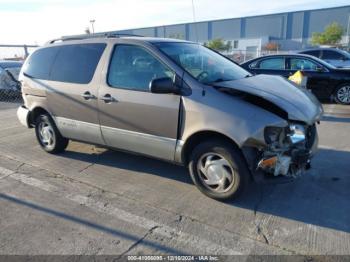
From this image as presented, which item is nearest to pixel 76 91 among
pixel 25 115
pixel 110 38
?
pixel 110 38

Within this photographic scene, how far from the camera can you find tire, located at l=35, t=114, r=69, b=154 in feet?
16.9

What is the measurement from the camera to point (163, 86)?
350 cm

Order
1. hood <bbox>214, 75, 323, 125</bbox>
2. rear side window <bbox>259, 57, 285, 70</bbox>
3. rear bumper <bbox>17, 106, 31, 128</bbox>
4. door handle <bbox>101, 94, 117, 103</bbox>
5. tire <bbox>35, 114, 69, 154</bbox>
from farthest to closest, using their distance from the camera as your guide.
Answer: rear side window <bbox>259, 57, 285, 70</bbox>, rear bumper <bbox>17, 106, 31, 128</bbox>, tire <bbox>35, 114, 69, 154</bbox>, door handle <bbox>101, 94, 117, 103</bbox>, hood <bbox>214, 75, 323, 125</bbox>

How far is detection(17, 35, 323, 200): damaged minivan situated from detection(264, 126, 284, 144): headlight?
0.03ft

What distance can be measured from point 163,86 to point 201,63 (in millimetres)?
835

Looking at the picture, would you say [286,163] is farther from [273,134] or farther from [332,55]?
[332,55]

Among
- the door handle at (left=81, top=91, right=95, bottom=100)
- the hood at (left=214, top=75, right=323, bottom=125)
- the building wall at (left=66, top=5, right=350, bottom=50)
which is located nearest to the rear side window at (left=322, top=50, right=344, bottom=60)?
the hood at (left=214, top=75, right=323, bottom=125)

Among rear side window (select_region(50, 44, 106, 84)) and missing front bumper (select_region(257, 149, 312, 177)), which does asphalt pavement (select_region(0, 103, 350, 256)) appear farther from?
rear side window (select_region(50, 44, 106, 84))

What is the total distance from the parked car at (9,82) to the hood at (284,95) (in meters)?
9.47

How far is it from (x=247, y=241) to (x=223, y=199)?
0.73 meters

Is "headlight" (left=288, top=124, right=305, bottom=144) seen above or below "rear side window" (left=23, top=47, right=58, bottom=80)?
below

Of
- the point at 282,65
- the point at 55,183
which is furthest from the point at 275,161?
the point at 282,65

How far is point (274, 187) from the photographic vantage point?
4000 mm

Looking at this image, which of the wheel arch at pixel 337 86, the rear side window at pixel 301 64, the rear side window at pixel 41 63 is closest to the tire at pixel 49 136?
the rear side window at pixel 41 63
